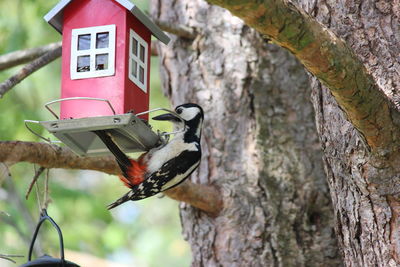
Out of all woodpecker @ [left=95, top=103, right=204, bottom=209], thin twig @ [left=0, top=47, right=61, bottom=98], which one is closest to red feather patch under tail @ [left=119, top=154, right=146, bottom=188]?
woodpecker @ [left=95, top=103, right=204, bottom=209]

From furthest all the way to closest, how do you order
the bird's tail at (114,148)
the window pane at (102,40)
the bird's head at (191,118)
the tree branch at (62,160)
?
the bird's head at (191,118)
the tree branch at (62,160)
the window pane at (102,40)
the bird's tail at (114,148)

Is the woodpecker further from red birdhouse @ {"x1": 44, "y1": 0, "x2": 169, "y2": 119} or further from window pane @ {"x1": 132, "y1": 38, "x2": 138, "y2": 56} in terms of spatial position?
window pane @ {"x1": 132, "y1": 38, "x2": 138, "y2": 56}

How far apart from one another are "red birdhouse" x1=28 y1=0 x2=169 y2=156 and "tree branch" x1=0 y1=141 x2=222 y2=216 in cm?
34

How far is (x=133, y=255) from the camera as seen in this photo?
29.1ft

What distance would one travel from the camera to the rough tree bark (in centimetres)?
298

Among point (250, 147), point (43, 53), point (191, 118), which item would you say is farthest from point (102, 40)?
point (250, 147)

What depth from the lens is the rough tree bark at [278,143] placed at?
2977 mm

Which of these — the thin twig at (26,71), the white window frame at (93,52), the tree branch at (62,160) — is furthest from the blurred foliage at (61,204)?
the white window frame at (93,52)

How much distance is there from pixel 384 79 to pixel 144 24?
1.08 meters

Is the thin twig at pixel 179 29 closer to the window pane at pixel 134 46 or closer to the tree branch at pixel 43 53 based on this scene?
the tree branch at pixel 43 53

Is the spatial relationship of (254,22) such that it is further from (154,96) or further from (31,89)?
(154,96)

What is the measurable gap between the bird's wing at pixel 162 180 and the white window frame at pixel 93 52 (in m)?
0.52

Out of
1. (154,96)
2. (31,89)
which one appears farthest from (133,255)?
(31,89)

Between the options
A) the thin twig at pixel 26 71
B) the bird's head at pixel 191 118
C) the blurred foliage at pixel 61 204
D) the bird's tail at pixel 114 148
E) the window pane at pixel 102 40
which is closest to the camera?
the bird's tail at pixel 114 148
